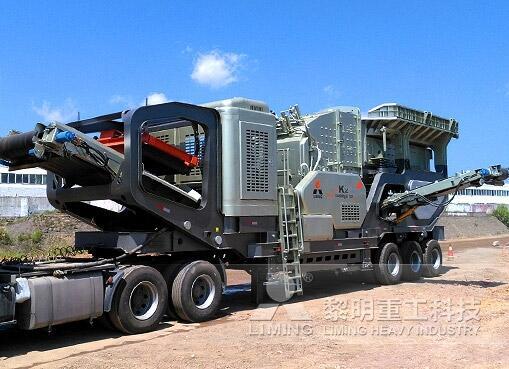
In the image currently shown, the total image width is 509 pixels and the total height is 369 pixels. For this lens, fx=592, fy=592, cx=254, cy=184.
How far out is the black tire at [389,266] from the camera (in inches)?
559

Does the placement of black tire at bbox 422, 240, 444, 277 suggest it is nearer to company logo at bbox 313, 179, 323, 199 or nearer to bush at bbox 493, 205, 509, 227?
company logo at bbox 313, 179, 323, 199

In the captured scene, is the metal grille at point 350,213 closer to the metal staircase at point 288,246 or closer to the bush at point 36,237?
the metal staircase at point 288,246

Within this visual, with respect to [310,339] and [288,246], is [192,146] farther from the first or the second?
[310,339]

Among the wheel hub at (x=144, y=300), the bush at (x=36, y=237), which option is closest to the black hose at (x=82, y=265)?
the wheel hub at (x=144, y=300)

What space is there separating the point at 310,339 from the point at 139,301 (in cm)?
266

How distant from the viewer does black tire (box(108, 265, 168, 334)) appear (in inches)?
336

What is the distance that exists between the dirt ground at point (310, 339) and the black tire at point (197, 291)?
0.21 metres

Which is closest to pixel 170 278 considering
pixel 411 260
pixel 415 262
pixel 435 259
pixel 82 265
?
pixel 82 265

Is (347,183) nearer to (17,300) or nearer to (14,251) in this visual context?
(17,300)

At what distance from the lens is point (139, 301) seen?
899cm

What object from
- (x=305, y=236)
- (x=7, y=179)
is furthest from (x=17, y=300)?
(x=7, y=179)

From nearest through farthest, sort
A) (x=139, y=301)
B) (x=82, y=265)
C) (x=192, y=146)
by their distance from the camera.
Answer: (x=82, y=265), (x=139, y=301), (x=192, y=146)

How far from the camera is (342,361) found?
699cm

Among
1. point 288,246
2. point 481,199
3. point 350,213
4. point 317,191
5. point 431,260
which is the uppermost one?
point 481,199
